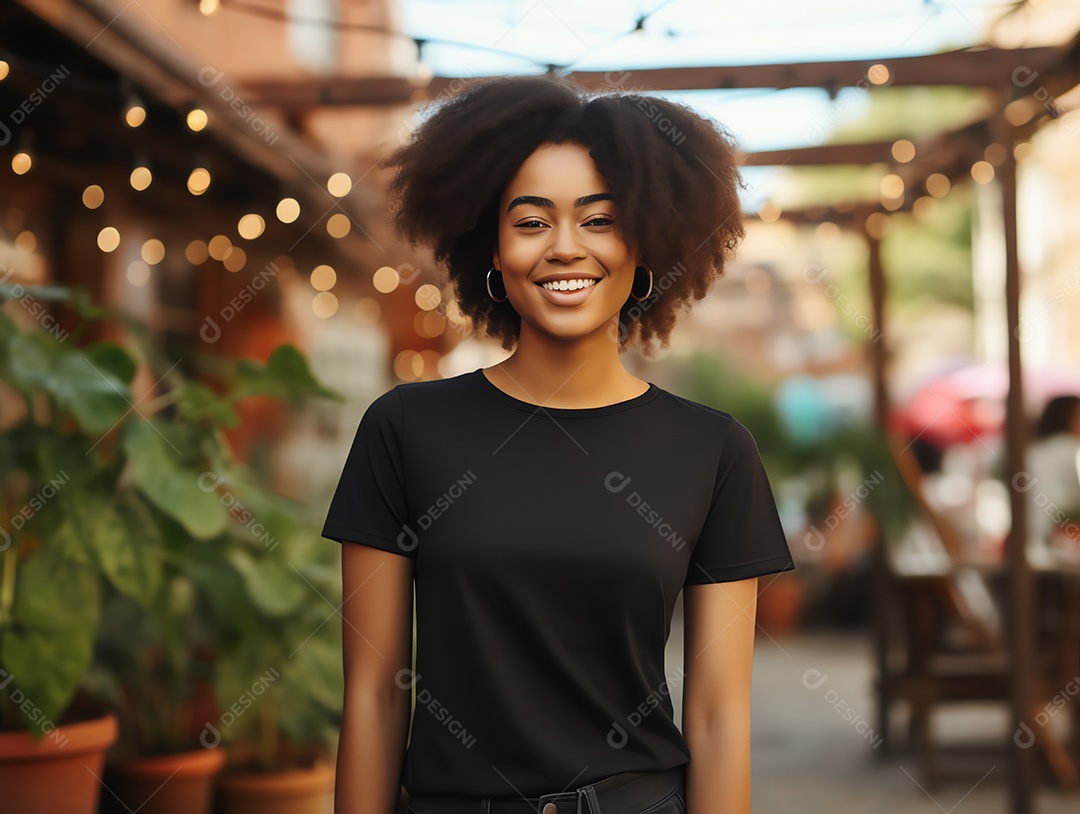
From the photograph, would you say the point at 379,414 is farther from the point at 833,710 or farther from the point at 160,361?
the point at 833,710

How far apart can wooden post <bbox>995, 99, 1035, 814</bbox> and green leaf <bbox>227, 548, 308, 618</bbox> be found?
2.91 m

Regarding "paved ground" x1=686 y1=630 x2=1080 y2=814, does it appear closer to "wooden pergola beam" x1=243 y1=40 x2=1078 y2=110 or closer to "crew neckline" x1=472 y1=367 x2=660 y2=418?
"wooden pergola beam" x1=243 y1=40 x2=1078 y2=110

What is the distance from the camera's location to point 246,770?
3660 mm

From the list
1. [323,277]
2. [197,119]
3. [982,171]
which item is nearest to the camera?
[197,119]

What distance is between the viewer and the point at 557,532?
1536mm

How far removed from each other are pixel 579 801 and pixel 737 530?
1.44 ft

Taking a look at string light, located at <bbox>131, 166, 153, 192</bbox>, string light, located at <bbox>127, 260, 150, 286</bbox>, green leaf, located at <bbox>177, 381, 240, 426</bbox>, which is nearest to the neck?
green leaf, located at <bbox>177, 381, 240, 426</bbox>

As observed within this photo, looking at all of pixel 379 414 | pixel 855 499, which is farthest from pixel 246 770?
pixel 855 499

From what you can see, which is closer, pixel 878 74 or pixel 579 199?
pixel 579 199

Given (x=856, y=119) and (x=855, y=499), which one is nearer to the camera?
(x=855, y=499)

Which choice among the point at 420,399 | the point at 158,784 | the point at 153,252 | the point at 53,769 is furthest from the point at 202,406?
the point at 153,252

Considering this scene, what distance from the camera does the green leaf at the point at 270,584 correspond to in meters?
3.21

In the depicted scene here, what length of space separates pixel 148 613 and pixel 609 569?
227 cm

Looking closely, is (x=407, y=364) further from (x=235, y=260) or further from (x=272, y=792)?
(x=272, y=792)
